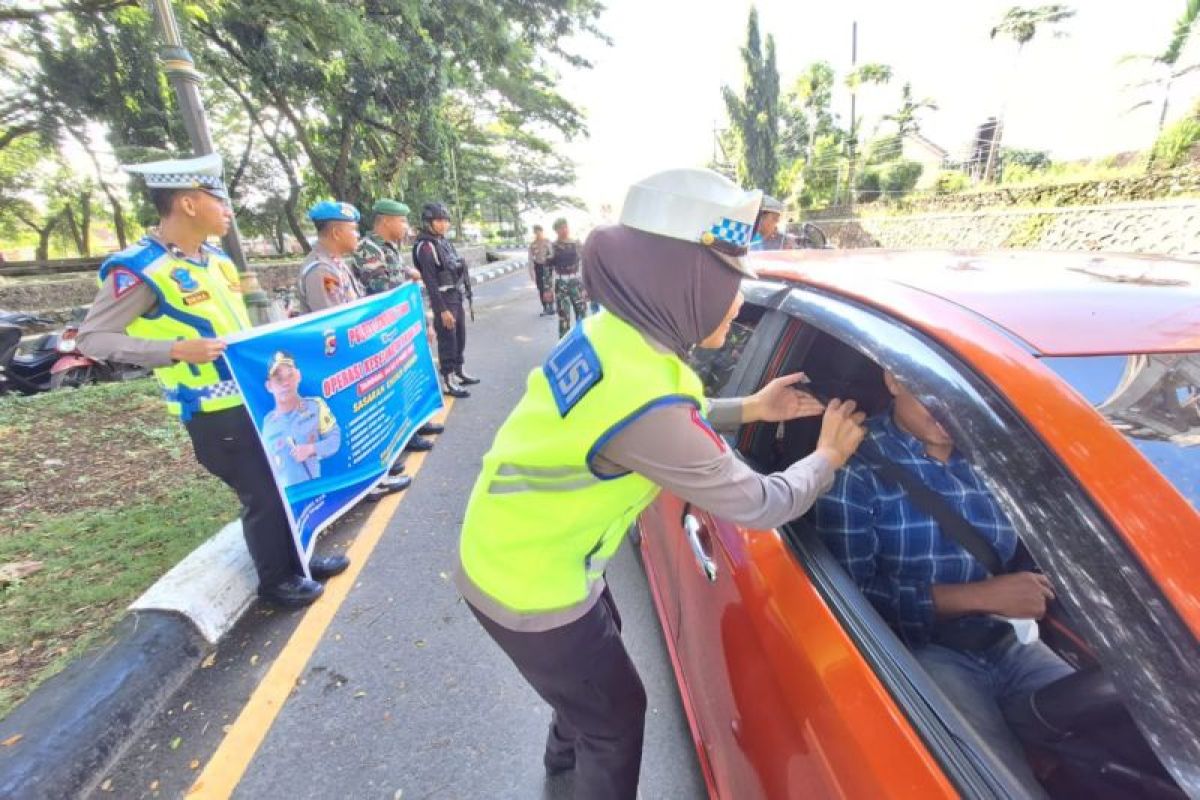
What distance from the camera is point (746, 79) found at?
31250 mm

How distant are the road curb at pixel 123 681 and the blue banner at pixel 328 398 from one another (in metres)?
0.38

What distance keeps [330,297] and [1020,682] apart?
3.73m

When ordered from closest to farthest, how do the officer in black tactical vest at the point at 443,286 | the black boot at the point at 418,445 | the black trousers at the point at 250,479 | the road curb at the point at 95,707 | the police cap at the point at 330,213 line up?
the road curb at the point at 95,707, the black trousers at the point at 250,479, the police cap at the point at 330,213, the black boot at the point at 418,445, the officer in black tactical vest at the point at 443,286

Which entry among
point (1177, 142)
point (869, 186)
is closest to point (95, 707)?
point (1177, 142)

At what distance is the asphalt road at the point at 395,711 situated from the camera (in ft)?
5.84

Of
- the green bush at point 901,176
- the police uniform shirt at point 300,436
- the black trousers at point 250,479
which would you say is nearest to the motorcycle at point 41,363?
the police uniform shirt at point 300,436

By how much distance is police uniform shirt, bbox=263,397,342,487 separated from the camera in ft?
8.13

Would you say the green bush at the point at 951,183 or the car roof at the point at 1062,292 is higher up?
the green bush at the point at 951,183

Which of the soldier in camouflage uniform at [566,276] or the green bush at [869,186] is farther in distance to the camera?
the green bush at [869,186]

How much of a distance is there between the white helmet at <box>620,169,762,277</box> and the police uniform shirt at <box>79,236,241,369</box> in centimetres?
191

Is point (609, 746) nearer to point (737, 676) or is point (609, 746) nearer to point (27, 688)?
point (737, 676)

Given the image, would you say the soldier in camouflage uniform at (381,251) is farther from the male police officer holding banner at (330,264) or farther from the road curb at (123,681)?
the road curb at (123,681)

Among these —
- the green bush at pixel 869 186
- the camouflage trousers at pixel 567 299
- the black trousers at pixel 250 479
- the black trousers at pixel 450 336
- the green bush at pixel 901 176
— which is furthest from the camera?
the green bush at pixel 869 186

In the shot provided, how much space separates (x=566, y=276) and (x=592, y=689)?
7.00 metres
